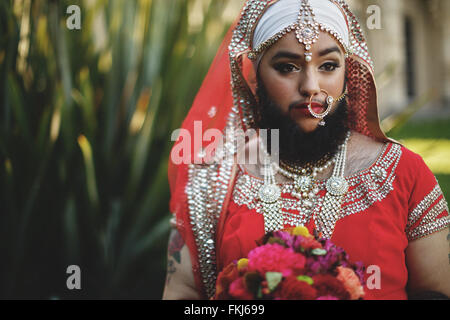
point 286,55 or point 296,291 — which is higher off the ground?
point 286,55

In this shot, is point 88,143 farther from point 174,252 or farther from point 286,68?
point 286,68

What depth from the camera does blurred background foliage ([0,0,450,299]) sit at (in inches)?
114

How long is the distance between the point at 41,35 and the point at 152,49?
77cm

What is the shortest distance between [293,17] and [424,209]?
0.73m

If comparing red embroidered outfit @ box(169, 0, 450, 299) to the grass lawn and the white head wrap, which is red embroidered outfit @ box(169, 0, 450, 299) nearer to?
the white head wrap

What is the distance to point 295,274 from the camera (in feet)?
3.92

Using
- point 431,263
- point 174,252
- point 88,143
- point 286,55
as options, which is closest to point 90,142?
point 88,143

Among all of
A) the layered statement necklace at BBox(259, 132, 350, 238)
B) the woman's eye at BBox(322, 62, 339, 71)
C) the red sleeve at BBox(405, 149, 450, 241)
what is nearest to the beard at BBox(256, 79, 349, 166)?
the layered statement necklace at BBox(259, 132, 350, 238)

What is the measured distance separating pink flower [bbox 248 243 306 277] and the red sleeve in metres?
0.51

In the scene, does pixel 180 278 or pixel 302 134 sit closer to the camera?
pixel 302 134

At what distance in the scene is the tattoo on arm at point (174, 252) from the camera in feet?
5.55

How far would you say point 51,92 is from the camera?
324 cm

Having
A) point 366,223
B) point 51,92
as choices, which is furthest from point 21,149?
point 366,223

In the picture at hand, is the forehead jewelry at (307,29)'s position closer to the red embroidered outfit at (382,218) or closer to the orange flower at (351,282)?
the red embroidered outfit at (382,218)
